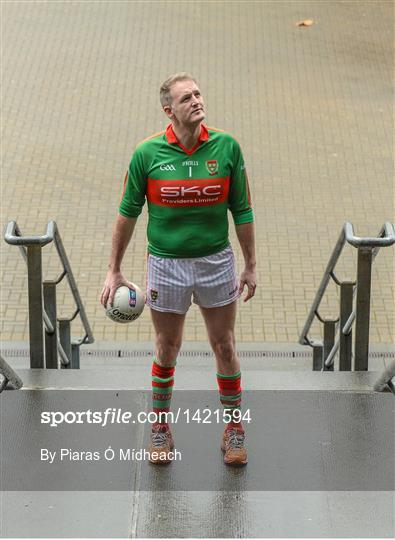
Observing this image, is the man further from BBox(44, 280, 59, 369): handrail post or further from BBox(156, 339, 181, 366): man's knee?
BBox(44, 280, 59, 369): handrail post

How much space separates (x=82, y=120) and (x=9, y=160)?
4.50ft

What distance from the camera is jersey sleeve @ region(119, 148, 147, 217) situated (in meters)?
4.38

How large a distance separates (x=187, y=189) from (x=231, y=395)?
110cm

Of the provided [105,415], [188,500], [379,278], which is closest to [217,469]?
[188,500]

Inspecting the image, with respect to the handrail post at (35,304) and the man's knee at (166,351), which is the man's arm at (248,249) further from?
the handrail post at (35,304)

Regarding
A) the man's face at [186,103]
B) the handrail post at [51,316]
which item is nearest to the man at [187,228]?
the man's face at [186,103]

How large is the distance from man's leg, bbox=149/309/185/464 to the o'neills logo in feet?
1.81

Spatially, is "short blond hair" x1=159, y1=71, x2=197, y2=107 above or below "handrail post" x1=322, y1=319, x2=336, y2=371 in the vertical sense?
above

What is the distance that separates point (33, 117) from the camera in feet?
41.7

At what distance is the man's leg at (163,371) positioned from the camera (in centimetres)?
470

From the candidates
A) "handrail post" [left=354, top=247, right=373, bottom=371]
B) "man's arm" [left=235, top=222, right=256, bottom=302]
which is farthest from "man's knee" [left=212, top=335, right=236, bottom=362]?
"handrail post" [left=354, top=247, right=373, bottom=371]

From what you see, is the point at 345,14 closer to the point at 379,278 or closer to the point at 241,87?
the point at 241,87

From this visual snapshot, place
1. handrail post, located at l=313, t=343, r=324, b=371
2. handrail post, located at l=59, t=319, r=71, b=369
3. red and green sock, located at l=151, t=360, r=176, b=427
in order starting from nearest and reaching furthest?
A: red and green sock, located at l=151, t=360, r=176, b=427 → handrail post, located at l=59, t=319, r=71, b=369 → handrail post, located at l=313, t=343, r=324, b=371

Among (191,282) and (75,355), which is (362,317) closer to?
(191,282)
